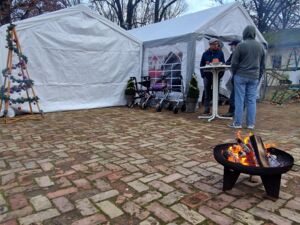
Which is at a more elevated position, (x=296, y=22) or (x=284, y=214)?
(x=296, y=22)

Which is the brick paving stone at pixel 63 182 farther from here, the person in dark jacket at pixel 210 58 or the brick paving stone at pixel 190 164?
the person in dark jacket at pixel 210 58

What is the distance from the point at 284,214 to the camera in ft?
6.70

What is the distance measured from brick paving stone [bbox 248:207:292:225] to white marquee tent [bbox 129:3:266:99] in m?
5.30

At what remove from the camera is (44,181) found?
8.59 feet

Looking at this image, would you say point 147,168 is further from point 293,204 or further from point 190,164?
point 293,204

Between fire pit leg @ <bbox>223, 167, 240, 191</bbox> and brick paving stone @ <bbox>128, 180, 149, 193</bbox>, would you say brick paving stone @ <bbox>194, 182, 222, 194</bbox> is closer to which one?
fire pit leg @ <bbox>223, 167, 240, 191</bbox>

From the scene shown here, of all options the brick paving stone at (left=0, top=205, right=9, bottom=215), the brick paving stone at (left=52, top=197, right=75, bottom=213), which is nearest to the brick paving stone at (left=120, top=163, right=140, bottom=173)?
the brick paving stone at (left=52, top=197, right=75, bottom=213)

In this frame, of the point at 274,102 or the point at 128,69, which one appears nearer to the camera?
the point at 128,69

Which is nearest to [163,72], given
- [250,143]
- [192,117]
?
[192,117]

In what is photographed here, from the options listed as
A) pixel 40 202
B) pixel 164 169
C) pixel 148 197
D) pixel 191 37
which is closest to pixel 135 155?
pixel 164 169

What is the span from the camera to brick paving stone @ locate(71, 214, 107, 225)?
6.27 feet

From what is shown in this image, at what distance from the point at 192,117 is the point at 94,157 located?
10.7ft

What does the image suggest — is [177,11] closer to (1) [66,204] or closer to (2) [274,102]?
(2) [274,102]

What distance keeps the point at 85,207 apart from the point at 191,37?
562 centimetres
